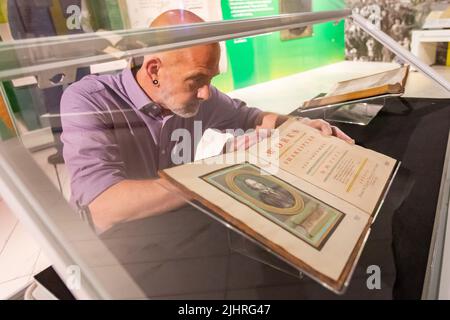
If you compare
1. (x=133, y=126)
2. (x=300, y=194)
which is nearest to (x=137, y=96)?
(x=133, y=126)

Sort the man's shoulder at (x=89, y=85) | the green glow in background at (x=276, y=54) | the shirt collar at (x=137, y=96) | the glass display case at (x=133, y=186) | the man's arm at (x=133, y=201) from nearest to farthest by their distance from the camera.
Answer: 1. the glass display case at (x=133, y=186)
2. the man's arm at (x=133, y=201)
3. the man's shoulder at (x=89, y=85)
4. the shirt collar at (x=137, y=96)
5. the green glow in background at (x=276, y=54)

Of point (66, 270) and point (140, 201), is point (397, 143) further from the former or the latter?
point (66, 270)

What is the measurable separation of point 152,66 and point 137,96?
85mm

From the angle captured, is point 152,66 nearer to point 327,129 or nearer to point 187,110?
point 187,110

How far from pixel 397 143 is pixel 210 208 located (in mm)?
786

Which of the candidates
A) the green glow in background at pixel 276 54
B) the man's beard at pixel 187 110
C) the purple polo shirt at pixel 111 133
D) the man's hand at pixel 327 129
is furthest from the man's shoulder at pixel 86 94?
the green glow in background at pixel 276 54

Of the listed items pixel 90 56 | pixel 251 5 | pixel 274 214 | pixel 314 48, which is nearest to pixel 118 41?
pixel 90 56

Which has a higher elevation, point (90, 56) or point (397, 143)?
point (90, 56)

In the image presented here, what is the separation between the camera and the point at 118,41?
0.54m

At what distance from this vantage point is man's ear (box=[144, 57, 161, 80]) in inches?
31.2

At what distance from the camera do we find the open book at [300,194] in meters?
0.50

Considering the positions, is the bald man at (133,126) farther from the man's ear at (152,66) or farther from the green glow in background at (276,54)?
the green glow in background at (276,54)

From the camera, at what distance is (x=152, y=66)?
798 mm

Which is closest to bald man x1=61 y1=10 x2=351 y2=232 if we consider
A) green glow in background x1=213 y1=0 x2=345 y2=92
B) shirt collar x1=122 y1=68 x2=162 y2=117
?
shirt collar x1=122 y1=68 x2=162 y2=117
